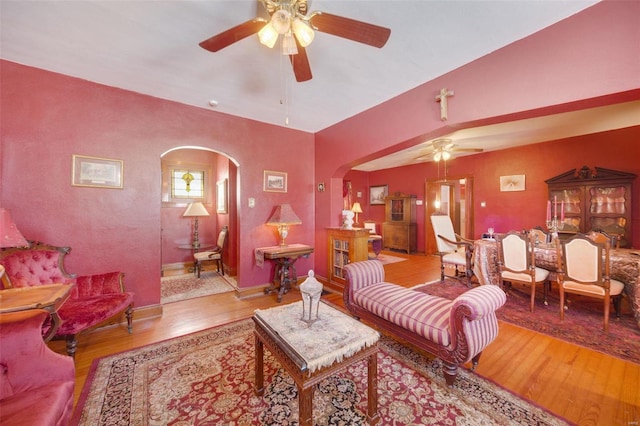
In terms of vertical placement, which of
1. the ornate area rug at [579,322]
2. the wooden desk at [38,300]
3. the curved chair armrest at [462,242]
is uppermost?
the curved chair armrest at [462,242]

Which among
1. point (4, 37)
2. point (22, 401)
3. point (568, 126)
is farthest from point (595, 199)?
point (4, 37)

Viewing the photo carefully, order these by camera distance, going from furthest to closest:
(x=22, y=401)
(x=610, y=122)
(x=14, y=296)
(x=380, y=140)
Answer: (x=610, y=122) → (x=380, y=140) → (x=14, y=296) → (x=22, y=401)

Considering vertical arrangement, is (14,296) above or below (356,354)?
above

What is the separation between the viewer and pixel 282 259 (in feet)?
12.0

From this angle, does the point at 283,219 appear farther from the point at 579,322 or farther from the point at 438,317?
the point at 579,322

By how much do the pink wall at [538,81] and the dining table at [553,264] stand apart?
6.63ft

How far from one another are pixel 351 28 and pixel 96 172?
307 centimetres

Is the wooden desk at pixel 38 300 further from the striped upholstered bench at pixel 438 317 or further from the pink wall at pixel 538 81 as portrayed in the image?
the pink wall at pixel 538 81

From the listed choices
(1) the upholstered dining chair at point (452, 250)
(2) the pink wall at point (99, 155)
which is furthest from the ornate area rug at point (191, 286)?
(1) the upholstered dining chair at point (452, 250)

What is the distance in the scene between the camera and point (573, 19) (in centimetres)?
177

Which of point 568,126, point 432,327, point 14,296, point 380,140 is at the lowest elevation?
point 432,327

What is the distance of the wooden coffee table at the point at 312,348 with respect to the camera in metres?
1.30

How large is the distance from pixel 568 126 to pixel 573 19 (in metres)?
3.06

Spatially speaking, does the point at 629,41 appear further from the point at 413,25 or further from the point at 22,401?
the point at 22,401
